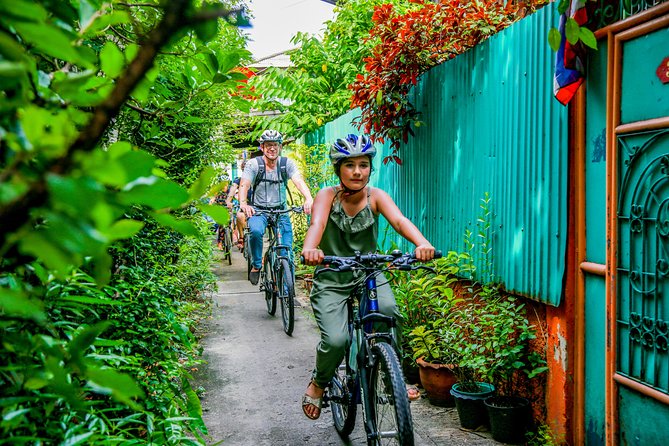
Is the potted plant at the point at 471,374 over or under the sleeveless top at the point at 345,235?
under

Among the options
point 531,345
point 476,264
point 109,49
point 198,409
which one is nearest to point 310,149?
point 476,264

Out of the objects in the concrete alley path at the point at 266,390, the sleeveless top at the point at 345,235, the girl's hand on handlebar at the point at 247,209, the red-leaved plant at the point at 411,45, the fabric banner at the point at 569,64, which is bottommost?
the concrete alley path at the point at 266,390

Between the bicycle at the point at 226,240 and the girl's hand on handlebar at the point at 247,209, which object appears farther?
the bicycle at the point at 226,240

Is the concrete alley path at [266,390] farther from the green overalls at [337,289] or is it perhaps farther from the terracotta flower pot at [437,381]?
the green overalls at [337,289]

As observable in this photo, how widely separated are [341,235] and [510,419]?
5.52ft

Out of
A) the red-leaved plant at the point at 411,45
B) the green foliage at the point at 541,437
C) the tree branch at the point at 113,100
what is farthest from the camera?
the red-leaved plant at the point at 411,45

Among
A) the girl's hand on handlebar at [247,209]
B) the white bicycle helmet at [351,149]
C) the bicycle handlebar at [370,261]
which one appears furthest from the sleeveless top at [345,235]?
the girl's hand on handlebar at [247,209]

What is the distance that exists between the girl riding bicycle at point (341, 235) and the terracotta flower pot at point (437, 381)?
519 mm

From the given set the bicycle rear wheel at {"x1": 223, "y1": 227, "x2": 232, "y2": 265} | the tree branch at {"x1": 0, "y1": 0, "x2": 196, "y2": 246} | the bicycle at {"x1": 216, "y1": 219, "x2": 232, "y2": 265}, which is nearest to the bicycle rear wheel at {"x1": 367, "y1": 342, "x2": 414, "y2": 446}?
the tree branch at {"x1": 0, "y1": 0, "x2": 196, "y2": 246}

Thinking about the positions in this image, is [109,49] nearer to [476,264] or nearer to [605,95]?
[605,95]

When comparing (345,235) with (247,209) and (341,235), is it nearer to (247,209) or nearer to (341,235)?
(341,235)

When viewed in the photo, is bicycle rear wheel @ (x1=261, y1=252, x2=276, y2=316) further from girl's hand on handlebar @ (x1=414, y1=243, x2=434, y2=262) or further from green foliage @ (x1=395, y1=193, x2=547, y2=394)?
girl's hand on handlebar @ (x1=414, y1=243, x2=434, y2=262)

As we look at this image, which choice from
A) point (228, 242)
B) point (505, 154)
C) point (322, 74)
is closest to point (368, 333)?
point (505, 154)

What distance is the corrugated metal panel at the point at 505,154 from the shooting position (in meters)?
4.13
